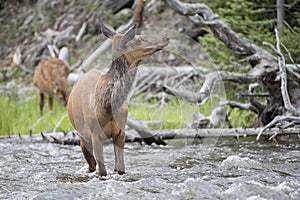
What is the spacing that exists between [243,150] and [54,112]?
5.19 metres

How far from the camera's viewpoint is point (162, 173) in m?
5.65

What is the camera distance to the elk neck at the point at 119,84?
528 cm

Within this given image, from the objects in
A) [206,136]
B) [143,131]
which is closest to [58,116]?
[143,131]

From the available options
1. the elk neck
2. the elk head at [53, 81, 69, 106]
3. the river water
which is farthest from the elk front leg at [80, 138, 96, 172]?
the elk head at [53, 81, 69, 106]

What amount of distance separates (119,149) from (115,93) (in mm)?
605

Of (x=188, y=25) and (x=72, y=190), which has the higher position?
(x=188, y=25)

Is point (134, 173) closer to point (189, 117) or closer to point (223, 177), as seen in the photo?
point (223, 177)

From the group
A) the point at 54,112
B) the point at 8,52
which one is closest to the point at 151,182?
the point at 54,112

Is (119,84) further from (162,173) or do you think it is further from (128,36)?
(162,173)

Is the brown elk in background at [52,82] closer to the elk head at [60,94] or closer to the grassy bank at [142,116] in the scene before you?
the elk head at [60,94]

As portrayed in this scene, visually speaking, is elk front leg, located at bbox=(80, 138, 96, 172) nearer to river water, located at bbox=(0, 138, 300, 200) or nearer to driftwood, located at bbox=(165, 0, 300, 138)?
river water, located at bbox=(0, 138, 300, 200)

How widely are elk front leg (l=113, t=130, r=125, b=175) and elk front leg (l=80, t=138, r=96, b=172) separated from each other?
425 millimetres

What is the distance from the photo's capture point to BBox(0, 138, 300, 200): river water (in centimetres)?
458

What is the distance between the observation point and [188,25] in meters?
15.7
